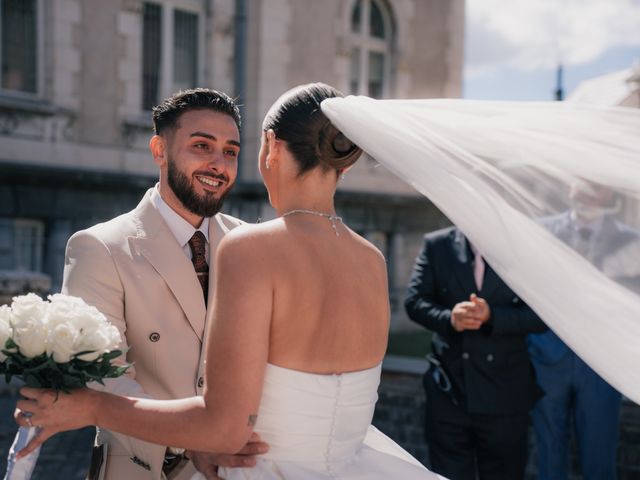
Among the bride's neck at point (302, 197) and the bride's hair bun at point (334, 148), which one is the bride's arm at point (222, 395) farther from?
the bride's hair bun at point (334, 148)

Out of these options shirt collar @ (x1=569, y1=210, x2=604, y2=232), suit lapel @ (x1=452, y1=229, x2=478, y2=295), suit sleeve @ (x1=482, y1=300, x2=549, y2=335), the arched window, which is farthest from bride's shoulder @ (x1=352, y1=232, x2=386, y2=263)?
the arched window

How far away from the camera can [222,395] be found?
1890 millimetres

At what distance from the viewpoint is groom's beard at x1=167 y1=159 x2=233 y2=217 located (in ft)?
9.09

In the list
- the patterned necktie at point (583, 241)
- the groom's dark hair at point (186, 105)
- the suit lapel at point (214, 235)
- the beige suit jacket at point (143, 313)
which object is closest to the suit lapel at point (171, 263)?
the beige suit jacket at point (143, 313)

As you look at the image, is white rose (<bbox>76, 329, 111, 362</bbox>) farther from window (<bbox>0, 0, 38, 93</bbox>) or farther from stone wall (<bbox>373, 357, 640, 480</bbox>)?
window (<bbox>0, 0, 38, 93</bbox>)

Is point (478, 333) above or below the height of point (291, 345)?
below

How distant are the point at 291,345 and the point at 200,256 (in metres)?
0.88

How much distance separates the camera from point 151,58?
481 inches

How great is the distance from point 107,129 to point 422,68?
8.06m

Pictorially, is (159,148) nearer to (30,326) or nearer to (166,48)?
(30,326)

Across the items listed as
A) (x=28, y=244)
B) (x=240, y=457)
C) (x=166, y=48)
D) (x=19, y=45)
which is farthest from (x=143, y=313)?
(x=166, y=48)

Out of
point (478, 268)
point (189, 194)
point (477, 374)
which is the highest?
point (189, 194)

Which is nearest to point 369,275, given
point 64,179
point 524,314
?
point 524,314

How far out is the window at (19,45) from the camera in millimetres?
10617
